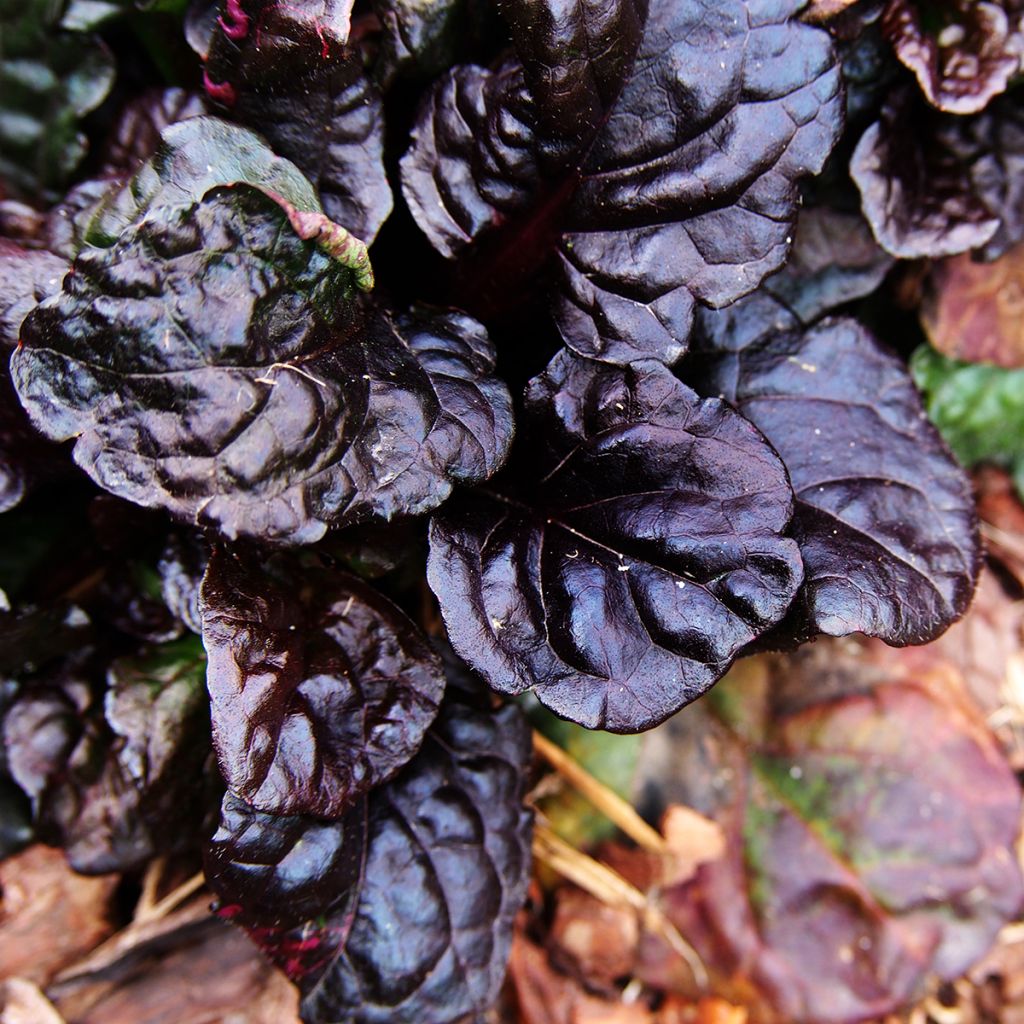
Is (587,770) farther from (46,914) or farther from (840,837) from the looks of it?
(46,914)

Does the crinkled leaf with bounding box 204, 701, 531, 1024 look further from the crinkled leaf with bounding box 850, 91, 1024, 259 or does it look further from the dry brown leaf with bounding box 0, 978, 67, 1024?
the crinkled leaf with bounding box 850, 91, 1024, 259

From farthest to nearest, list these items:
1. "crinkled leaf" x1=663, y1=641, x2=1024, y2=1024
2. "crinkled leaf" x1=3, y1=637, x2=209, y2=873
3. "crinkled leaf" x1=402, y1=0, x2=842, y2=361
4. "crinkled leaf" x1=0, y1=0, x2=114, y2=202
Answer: "crinkled leaf" x1=663, y1=641, x2=1024, y2=1024, "crinkled leaf" x1=0, y1=0, x2=114, y2=202, "crinkled leaf" x1=3, y1=637, x2=209, y2=873, "crinkled leaf" x1=402, y1=0, x2=842, y2=361

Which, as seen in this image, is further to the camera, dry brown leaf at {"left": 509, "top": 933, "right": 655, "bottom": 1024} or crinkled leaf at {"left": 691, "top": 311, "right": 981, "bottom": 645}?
dry brown leaf at {"left": 509, "top": 933, "right": 655, "bottom": 1024}

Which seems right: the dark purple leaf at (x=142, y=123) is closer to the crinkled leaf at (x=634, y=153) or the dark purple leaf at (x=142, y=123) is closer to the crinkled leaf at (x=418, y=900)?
the crinkled leaf at (x=634, y=153)

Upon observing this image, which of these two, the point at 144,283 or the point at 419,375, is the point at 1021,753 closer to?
the point at 419,375

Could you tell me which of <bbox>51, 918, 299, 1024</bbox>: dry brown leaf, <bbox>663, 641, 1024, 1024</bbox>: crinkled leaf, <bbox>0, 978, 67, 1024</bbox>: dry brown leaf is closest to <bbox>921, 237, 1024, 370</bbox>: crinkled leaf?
<bbox>663, 641, 1024, 1024</bbox>: crinkled leaf

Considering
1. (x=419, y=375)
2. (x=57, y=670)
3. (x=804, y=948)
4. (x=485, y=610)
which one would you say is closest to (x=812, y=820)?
(x=804, y=948)

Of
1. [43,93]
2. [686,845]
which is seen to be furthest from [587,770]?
[43,93]
